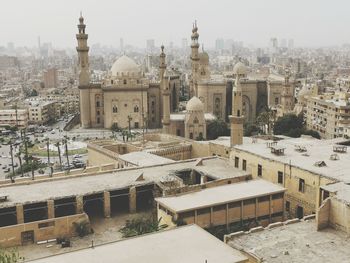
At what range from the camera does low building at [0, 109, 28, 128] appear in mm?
85688

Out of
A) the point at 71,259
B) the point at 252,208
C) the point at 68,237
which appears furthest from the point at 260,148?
the point at 71,259

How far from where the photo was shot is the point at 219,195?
85.3 feet

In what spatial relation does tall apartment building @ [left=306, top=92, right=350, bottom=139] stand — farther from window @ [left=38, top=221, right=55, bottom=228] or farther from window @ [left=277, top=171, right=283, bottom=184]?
window @ [left=38, top=221, right=55, bottom=228]

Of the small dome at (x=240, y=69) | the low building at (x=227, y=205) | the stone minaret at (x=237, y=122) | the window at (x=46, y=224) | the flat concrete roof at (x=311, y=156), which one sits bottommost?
the window at (x=46, y=224)

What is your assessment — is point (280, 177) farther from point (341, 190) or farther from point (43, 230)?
point (43, 230)

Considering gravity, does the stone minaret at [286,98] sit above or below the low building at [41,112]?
above

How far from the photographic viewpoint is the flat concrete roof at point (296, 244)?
18234 millimetres

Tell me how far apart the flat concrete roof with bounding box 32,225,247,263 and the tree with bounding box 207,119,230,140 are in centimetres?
3816

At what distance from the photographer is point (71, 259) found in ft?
57.9

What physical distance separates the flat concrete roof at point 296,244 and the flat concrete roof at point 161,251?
117 centimetres

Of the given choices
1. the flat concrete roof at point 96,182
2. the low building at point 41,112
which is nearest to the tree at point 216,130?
the flat concrete roof at point 96,182

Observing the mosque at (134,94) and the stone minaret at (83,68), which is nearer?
the stone minaret at (83,68)

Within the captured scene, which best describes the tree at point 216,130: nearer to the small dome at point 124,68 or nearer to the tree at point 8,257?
the small dome at point 124,68

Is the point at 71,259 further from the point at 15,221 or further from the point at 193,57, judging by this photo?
the point at 193,57
